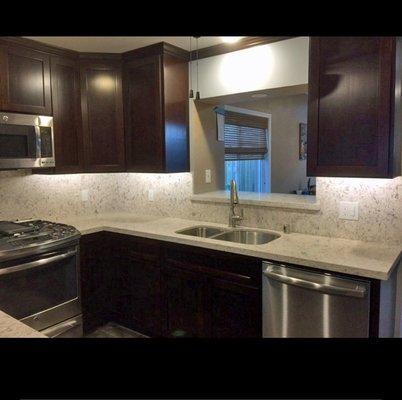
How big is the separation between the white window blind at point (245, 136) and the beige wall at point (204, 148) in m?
0.58

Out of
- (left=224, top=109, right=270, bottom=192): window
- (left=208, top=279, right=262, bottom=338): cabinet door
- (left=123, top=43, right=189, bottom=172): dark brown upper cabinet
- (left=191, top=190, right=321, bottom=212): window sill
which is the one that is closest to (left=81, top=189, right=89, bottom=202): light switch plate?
(left=123, top=43, right=189, bottom=172): dark brown upper cabinet

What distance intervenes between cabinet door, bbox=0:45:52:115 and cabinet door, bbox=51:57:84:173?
0.08 meters

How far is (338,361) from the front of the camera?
0.30 m

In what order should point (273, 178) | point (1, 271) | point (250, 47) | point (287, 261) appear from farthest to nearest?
point (273, 178) → point (250, 47) → point (1, 271) → point (287, 261)

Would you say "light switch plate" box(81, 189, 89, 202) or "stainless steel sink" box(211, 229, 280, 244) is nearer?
"stainless steel sink" box(211, 229, 280, 244)

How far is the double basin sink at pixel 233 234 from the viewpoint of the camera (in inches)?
100.0

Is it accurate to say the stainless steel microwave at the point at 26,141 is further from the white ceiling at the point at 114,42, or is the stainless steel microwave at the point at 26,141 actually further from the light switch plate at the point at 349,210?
the light switch plate at the point at 349,210

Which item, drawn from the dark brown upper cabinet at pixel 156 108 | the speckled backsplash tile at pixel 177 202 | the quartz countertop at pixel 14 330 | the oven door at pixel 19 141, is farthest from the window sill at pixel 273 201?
the quartz countertop at pixel 14 330

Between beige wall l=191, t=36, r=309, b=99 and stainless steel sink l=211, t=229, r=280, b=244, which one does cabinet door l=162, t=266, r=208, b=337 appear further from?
beige wall l=191, t=36, r=309, b=99

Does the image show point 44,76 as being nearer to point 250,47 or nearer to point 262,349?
point 250,47

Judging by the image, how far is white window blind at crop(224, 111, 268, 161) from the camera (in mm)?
3893
